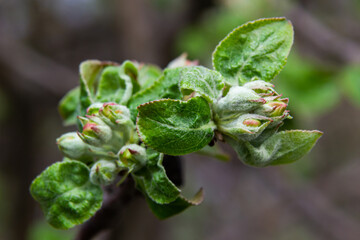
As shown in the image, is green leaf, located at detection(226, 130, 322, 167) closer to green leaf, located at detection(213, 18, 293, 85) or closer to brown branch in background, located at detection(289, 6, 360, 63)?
green leaf, located at detection(213, 18, 293, 85)

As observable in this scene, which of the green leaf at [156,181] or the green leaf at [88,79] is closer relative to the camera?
the green leaf at [156,181]

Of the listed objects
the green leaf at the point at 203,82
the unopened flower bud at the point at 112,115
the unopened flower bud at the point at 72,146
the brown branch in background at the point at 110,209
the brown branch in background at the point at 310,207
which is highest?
the green leaf at the point at 203,82

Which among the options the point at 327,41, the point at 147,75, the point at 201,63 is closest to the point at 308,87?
the point at 327,41

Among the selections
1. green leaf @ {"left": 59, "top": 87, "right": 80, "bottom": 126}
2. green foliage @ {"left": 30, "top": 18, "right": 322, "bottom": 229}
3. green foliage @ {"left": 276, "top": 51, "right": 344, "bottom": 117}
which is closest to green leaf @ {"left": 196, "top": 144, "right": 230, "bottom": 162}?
green foliage @ {"left": 30, "top": 18, "right": 322, "bottom": 229}

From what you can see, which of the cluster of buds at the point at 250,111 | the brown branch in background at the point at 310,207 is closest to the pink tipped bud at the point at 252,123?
the cluster of buds at the point at 250,111

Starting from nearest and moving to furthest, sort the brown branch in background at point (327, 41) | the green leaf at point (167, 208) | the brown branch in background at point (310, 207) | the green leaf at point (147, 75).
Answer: the green leaf at point (167, 208) → the green leaf at point (147, 75) → the brown branch in background at point (327, 41) → the brown branch in background at point (310, 207)

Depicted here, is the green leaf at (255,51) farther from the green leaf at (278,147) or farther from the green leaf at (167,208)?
the green leaf at (167,208)
